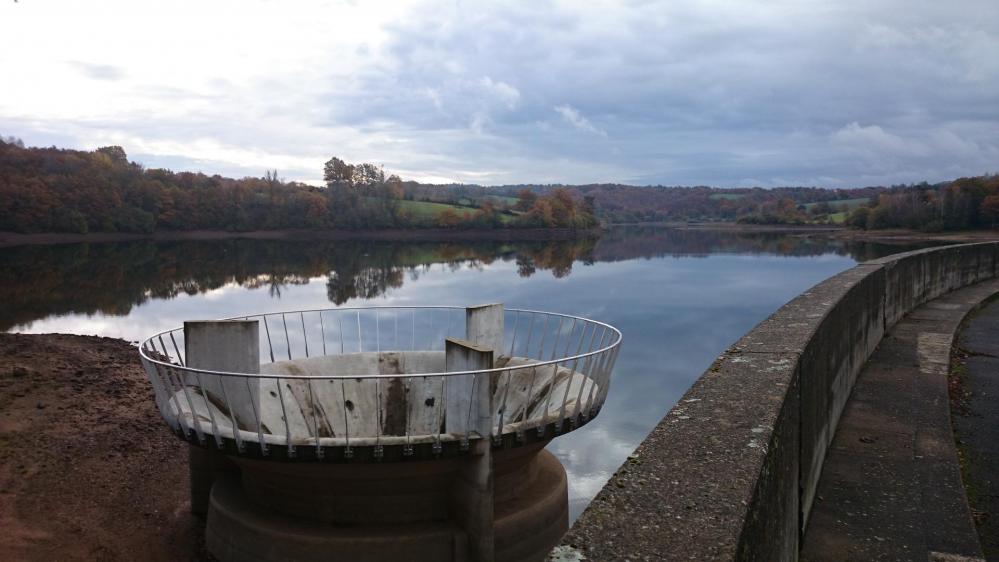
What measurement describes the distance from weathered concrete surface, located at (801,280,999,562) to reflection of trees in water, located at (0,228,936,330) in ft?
117

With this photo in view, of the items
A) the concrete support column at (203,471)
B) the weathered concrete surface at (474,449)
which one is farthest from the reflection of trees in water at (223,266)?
the weathered concrete surface at (474,449)

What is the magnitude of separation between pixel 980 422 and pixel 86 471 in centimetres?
1233

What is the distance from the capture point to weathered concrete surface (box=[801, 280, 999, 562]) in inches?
154

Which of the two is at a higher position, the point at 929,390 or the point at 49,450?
the point at 929,390

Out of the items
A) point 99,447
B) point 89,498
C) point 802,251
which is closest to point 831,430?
point 89,498

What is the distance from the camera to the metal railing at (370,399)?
21.7ft

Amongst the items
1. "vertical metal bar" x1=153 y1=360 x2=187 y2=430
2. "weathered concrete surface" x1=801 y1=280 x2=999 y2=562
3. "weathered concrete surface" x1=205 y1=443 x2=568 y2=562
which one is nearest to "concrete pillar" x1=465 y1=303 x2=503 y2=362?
"weathered concrete surface" x1=205 y1=443 x2=568 y2=562

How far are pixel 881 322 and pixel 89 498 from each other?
11495mm

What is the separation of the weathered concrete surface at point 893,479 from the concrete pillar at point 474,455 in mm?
3055

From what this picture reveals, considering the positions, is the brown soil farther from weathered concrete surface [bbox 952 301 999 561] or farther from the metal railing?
weathered concrete surface [bbox 952 301 999 561]

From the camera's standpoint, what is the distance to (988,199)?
243 ft

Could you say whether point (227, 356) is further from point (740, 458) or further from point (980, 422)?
point (980, 422)

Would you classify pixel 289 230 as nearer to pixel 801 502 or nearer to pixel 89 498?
pixel 89 498

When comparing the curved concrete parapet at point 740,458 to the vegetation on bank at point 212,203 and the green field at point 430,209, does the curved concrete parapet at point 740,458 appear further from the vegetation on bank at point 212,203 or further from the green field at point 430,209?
the green field at point 430,209
